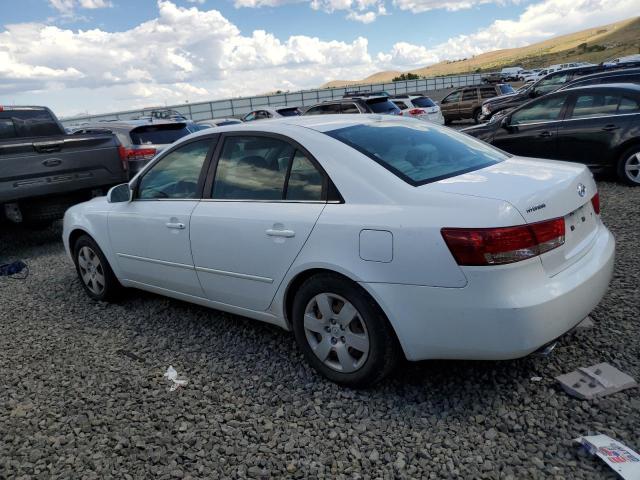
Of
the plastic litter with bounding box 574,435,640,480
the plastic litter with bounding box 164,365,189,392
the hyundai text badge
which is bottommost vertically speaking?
the plastic litter with bounding box 164,365,189,392

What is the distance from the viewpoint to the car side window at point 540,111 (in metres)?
8.29

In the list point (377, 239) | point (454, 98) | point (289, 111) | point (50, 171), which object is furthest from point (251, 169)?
point (454, 98)

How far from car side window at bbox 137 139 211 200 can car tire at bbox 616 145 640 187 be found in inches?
256

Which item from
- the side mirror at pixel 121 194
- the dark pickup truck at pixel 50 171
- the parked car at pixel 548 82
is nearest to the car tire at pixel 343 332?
Answer: the side mirror at pixel 121 194

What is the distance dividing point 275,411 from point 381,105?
46.3 ft

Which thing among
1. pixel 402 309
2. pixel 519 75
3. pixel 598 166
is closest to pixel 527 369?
pixel 402 309

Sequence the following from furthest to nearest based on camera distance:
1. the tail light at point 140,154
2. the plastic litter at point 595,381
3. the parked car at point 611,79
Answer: the parked car at point 611,79, the tail light at point 140,154, the plastic litter at point 595,381

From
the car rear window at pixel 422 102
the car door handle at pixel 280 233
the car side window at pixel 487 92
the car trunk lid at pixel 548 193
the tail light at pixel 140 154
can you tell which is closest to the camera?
the car trunk lid at pixel 548 193

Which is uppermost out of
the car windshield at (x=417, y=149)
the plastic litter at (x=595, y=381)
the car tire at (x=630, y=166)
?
the car windshield at (x=417, y=149)

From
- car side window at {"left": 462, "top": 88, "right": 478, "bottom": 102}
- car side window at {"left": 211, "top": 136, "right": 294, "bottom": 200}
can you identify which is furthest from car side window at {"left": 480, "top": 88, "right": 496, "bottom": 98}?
car side window at {"left": 211, "top": 136, "right": 294, "bottom": 200}

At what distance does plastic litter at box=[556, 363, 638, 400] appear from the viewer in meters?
2.79

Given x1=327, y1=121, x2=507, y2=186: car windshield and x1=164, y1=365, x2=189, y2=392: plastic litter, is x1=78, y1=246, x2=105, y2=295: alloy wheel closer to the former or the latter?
x1=164, y1=365, x2=189, y2=392: plastic litter

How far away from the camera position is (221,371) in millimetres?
3492

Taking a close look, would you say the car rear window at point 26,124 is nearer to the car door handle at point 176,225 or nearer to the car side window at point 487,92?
the car door handle at point 176,225
